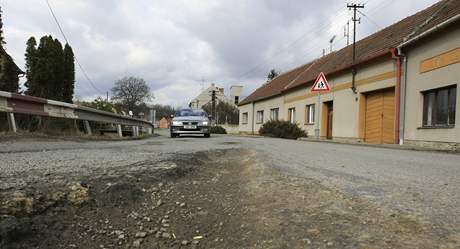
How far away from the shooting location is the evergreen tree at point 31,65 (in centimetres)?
1229

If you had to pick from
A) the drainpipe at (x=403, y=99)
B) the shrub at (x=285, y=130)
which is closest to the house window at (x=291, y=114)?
the shrub at (x=285, y=130)

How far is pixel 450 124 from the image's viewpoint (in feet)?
39.4

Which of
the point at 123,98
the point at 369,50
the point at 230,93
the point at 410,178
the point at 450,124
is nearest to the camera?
the point at 410,178

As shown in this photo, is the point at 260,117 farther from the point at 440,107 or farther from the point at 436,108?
the point at 440,107

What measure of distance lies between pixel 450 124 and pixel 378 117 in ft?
15.3

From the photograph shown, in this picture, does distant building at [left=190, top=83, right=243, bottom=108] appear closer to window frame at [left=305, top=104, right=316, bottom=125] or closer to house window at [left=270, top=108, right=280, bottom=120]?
house window at [left=270, top=108, right=280, bottom=120]

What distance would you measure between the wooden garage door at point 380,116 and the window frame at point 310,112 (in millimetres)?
6161

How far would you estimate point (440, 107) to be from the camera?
12766 millimetres

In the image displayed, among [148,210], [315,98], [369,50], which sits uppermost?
[369,50]

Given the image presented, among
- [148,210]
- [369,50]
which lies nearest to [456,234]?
[148,210]

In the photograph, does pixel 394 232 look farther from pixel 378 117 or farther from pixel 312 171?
pixel 378 117

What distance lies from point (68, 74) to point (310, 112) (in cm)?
1562

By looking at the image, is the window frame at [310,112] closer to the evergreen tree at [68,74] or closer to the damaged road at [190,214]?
the evergreen tree at [68,74]

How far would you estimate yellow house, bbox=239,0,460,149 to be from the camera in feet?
40.3
